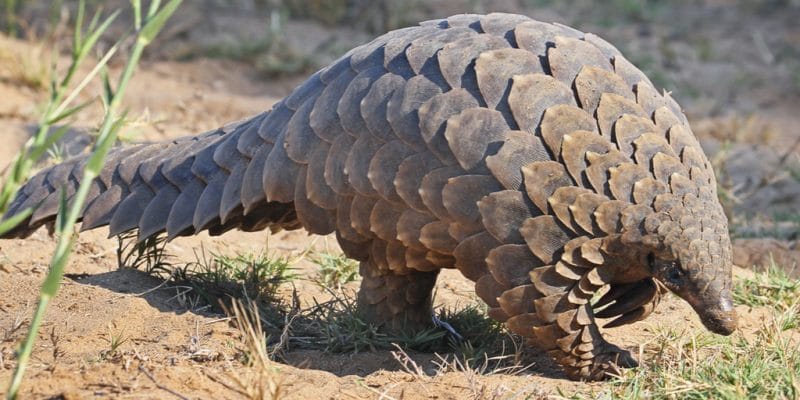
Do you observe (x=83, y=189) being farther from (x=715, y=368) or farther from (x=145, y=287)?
(x=715, y=368)

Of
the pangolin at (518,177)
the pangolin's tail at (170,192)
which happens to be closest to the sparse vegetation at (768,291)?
the pangolin at (518,177)

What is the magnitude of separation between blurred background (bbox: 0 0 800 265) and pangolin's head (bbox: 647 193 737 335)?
2.48 meters

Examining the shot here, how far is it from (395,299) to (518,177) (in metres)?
0.82

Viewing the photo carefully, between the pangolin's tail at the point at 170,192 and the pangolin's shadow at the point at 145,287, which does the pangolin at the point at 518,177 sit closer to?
the pangolin's tail at the point at 170,192

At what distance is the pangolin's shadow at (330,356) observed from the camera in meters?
3.62

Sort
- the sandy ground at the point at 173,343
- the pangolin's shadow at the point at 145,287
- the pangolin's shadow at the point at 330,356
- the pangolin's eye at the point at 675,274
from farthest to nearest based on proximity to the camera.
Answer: the pangolin's shadow at the point at 145,287 → the pangolin's shadow at the point at 330,356 → the pangolin's eye at the point at 675,274 → the sandy ground at the point at 173,343

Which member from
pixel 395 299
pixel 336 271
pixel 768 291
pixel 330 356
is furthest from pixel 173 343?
pixel 768 291

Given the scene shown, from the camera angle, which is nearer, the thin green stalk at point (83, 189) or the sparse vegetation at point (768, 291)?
the thin green stalk at point (83, 189)

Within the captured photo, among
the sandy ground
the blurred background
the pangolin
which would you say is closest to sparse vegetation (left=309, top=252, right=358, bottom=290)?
the sandy ground

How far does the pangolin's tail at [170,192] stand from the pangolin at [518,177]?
0.46ft

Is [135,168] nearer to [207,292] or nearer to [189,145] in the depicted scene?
[189,145]

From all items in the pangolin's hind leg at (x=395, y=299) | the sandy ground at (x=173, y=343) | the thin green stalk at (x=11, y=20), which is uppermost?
the thin green stalk at (x=11, y=20)

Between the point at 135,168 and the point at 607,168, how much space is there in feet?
Result: 5.90

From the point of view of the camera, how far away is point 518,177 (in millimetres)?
3227
